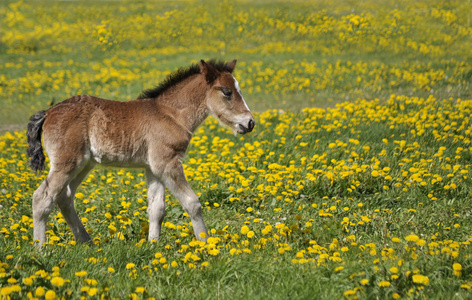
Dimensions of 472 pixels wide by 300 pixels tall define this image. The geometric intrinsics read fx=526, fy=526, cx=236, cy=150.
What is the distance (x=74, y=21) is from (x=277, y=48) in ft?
27.9

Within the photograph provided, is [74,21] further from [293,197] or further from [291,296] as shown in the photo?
[291,296]

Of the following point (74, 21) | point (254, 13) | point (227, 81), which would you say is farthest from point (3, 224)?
point (74, 21)

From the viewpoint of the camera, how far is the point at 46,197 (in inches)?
208

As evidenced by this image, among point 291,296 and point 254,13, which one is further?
point 254,13

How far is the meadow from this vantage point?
420 cm

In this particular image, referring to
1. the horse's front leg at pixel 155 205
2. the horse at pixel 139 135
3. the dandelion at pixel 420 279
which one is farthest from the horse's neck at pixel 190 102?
the dandelion at pixel 420 279

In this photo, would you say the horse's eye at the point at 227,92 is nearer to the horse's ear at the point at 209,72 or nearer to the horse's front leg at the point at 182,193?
the horse's ear at the point at 209,72

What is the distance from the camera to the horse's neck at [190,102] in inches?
226

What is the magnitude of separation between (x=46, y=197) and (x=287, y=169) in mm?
3160

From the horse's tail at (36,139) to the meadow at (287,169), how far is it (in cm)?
72

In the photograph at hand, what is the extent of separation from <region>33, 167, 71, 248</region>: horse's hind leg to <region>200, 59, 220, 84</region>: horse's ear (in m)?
1.76

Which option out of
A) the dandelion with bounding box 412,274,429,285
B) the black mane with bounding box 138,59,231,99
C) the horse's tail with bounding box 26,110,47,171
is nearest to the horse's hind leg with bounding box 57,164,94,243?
the horse's tail with bounding box 26,110,47,171

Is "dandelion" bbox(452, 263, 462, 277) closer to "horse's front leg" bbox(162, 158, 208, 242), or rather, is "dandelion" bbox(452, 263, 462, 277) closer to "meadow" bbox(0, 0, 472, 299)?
"meadow" bbox(0, 0, 472, 299)

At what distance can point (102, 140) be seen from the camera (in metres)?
5.38
